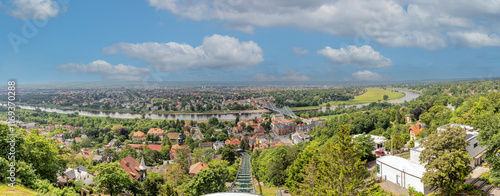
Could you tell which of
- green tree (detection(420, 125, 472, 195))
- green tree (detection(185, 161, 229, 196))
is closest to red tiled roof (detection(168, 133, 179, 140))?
green tree (detection(185, 161, 229, 196))

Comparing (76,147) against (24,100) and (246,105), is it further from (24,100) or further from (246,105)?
(246,105)

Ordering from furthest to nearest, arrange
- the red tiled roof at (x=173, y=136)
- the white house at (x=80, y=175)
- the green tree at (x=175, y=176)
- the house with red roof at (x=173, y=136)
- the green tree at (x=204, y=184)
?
the red tiled roof at (x=173, y=136)
the house with red roof at (x=173, y=136)
the green tree at (x=175, y=176)
the white house at (x=80, y=175)
the green tree at (x=204, y=184)

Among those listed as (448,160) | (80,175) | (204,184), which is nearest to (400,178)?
(448,160)

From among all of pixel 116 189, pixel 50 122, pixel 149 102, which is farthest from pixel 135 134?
pixel 149 102

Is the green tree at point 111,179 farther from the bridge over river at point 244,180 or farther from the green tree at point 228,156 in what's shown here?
the green tree at point 228,156

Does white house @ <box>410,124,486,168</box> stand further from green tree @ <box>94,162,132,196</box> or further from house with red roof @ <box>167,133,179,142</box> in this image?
house with red roof @ <box>167,133,179,142</box>

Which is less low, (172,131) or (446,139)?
(446,139)

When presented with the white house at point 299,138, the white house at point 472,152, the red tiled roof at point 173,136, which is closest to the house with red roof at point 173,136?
the red tiled roof at point 173,136
